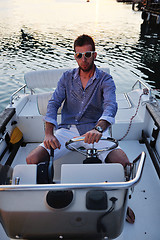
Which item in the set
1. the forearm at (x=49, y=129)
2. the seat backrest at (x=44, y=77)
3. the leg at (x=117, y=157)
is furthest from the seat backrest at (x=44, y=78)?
the leg at (x=117, y=157)

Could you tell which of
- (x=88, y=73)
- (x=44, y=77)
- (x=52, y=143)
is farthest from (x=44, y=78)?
(x=52, y=143)

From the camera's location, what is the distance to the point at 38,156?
1.81 m

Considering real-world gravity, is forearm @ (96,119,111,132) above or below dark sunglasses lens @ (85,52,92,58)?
below

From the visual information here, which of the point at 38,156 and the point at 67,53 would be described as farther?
the point at 67,53

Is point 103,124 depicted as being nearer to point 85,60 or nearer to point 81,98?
point 81,98

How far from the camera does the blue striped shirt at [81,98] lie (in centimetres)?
212

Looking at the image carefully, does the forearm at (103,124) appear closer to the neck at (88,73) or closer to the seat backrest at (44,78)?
the neck at (88,73)

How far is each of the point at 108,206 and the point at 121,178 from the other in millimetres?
254

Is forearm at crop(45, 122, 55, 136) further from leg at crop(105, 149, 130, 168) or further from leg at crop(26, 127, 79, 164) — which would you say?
leg at crop(105, 149, 130, 168)

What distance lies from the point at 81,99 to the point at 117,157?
2.54 feet

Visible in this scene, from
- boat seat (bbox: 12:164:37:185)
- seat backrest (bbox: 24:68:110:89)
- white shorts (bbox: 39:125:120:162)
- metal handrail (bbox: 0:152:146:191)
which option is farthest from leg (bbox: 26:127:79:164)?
seat backrest (bbox: 24:68:110:89)

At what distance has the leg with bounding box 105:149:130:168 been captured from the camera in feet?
5.73

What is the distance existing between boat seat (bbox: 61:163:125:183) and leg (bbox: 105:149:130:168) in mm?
390

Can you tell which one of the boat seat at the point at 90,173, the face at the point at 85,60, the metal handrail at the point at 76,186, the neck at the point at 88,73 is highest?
the face at the point at 85,60
